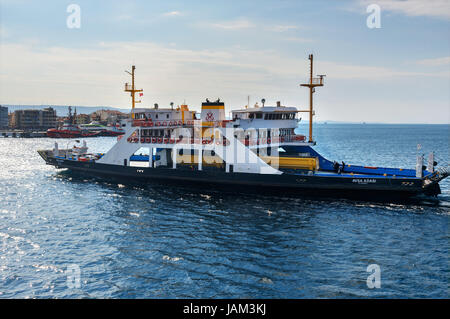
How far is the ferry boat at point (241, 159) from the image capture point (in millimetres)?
31234

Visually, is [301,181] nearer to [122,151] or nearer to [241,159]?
[241,159]

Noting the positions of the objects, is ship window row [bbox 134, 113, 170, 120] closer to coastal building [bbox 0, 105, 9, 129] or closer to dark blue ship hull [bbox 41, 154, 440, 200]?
dark blue ship hull [bbox 41, 154, 440, 200]

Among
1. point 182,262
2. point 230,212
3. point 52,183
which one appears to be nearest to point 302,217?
point 230,212

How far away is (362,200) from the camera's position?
31125mm

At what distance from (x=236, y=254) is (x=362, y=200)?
1604 cm

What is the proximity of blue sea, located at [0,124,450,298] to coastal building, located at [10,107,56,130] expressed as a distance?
6131 inches

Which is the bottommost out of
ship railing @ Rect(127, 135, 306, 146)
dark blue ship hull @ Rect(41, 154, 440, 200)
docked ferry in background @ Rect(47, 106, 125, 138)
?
dark blue ship hull @ Rect(41, 154, 440, 200)

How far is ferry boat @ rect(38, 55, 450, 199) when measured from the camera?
3123cm

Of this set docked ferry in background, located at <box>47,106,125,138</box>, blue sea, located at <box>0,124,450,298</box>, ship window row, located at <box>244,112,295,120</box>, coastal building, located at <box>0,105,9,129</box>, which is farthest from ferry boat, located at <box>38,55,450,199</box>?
coastal building, located at <box>0,105,9,129</box>

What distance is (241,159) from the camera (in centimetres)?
3516

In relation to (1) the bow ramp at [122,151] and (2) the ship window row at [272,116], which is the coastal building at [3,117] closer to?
(1) the bow ramp at [122,151]

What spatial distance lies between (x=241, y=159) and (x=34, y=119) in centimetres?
16489

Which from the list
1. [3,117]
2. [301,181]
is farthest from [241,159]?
[3,117]
